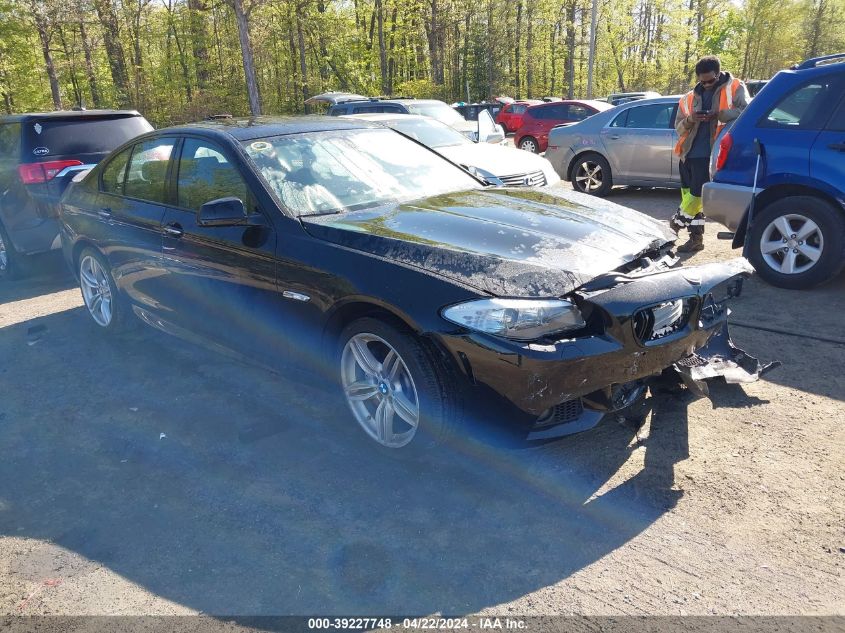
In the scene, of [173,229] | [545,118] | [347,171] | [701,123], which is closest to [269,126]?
[347,171]

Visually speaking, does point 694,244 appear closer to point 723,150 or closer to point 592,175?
point 723,150

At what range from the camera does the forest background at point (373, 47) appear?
31.7 metres

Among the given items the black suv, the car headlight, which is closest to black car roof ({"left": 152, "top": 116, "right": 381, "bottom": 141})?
the car headlight

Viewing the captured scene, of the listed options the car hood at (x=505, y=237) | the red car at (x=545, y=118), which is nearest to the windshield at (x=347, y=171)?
the car hood at (x=505, y=237)

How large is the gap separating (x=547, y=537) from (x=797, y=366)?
2404 millimetres

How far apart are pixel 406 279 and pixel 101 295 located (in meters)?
3.70

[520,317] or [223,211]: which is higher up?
[223,211]

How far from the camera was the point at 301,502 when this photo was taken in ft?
10.2

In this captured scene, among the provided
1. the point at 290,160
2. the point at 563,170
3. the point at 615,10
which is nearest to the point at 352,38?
the point at 615,10

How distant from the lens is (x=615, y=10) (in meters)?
47.9

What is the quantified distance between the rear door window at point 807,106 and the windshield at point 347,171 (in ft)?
9.63

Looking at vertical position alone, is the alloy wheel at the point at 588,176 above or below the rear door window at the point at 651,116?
below

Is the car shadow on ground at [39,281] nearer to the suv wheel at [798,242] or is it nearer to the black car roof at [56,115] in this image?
the black car roof at [56,115]

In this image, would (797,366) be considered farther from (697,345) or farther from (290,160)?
(290,160)
